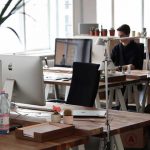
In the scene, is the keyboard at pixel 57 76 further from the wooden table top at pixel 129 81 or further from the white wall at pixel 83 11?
the white wall at pixel 83 11

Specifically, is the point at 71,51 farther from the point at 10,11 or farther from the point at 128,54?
the point at 10,11

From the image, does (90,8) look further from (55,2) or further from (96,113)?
(96,113)

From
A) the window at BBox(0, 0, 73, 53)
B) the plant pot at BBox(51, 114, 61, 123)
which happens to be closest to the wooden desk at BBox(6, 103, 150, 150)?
the plant pot at BBox(51, 114, 61, 123)

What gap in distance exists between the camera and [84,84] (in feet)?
13.0

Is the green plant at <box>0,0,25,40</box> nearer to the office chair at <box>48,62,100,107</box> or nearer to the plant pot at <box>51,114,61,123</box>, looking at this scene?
the plant pot at <box>51,114,61,123</box>

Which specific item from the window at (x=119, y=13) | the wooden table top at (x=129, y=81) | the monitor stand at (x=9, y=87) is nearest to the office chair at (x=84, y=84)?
the wooden table top at (x=129, y=81)

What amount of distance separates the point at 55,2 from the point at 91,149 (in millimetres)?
4442

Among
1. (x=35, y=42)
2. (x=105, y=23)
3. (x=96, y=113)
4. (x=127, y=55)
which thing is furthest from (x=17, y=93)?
(x=105, y=23)

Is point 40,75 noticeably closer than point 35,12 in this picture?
Yes

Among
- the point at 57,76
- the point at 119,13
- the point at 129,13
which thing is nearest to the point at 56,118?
the point at 57,76

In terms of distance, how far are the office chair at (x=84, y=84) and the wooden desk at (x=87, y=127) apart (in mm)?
609

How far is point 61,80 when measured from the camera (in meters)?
5.17

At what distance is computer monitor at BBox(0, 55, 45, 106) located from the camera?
9.86 feet

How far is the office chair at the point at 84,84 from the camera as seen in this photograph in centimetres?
386
